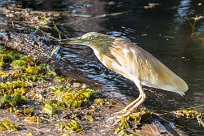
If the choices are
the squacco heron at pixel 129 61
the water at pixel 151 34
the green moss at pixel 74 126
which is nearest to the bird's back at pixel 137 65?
the squacco heron at pixel 129 61

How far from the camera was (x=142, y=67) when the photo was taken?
5539mm

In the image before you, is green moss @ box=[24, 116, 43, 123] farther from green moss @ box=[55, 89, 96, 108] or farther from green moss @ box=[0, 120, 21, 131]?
green moss @ box=[55, 89, 96, 108]

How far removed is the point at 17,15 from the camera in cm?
1136

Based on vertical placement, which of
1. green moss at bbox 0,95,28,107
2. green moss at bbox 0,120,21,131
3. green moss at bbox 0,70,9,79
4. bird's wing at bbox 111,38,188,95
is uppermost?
bird's wing at bbox 111,38,188,95

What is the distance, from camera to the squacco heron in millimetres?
5422

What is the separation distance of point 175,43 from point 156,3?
10.8ft

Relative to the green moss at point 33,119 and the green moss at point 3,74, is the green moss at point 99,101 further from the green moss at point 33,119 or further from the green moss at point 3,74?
the green moss at point 3,74

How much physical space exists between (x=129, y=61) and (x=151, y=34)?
501 centimetres

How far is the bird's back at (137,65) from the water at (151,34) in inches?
35.4

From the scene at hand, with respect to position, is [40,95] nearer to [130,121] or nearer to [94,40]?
[130,121]

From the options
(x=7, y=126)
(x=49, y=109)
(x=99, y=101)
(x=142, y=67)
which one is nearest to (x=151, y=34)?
(x=99, y=101)

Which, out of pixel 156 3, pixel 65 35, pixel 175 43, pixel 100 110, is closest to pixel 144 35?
pixel 175 43

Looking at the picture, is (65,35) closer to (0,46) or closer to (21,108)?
(0,46)

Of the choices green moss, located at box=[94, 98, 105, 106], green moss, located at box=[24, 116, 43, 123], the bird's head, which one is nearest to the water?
green moss, located at box=[94, 98, 105, 106]
